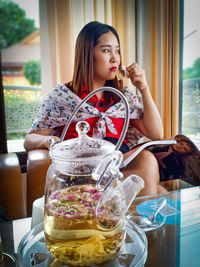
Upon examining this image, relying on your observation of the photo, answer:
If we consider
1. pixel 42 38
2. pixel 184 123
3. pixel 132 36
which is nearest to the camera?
pixel 42 38

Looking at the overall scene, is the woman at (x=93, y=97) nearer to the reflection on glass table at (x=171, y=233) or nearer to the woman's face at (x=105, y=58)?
the woman's face at (x=105, y=58)

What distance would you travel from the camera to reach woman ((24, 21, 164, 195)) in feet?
3.07

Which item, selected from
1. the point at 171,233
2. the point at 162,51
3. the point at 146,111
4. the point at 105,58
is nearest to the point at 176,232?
the point at 171,233

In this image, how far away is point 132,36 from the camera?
3.34ft

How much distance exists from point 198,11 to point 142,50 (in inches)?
11.0

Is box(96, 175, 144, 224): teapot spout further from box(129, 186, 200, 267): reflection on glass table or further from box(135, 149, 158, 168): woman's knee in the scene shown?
box(135, 149, 158, 168): woman's knee

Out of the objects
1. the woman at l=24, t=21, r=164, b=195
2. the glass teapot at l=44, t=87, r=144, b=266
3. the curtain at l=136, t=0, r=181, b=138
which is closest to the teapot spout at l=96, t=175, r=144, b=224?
the glass teapot at l=44, t=87, r=144, b=266

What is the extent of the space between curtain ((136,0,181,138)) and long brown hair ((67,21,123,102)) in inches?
6.6

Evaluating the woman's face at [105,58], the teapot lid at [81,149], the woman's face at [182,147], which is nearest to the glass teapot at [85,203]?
the teapot lid at [81,149]

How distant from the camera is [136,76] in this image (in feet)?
3.35

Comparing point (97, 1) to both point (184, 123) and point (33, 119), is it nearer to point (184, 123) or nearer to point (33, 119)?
point (33, 119)

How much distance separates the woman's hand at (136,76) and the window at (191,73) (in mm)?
211

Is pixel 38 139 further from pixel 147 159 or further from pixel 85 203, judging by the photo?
pixel 85 203

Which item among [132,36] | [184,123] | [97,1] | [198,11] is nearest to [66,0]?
[97,1]
